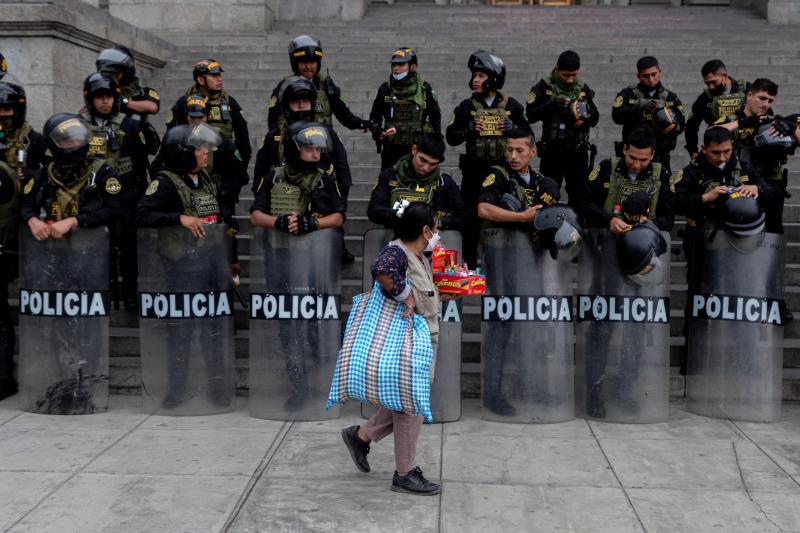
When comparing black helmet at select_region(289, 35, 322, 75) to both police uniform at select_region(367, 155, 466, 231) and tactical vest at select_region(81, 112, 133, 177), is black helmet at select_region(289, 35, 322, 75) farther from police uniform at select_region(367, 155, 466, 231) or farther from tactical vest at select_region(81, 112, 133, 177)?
police uniform at select_region(367, 155, 466, 231)

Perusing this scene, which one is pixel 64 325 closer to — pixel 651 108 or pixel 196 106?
pixel 196 106

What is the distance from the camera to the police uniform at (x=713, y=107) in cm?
845

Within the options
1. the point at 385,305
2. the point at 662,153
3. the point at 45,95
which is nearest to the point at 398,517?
the point at 385,305

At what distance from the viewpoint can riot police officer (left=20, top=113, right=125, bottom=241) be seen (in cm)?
700

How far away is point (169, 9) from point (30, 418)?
11117 mm

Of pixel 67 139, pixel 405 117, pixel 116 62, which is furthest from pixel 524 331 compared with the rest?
pixel 116 62

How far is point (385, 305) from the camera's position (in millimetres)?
5312

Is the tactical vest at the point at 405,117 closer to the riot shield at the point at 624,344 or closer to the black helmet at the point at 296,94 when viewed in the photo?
the black helmet at the point at 296,94

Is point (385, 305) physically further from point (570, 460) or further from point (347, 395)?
point (570, 460)

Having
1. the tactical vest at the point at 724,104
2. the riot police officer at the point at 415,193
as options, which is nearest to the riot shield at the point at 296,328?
the riot police officer at the point at 415,193

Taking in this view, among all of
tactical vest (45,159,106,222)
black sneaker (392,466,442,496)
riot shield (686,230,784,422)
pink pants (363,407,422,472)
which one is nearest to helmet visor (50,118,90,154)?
tactical vest (45,159,106,222)

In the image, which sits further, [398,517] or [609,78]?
[609,78]

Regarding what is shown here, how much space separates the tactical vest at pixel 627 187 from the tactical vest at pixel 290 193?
2.17 metres

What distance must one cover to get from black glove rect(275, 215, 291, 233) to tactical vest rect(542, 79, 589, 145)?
279 centimetres
